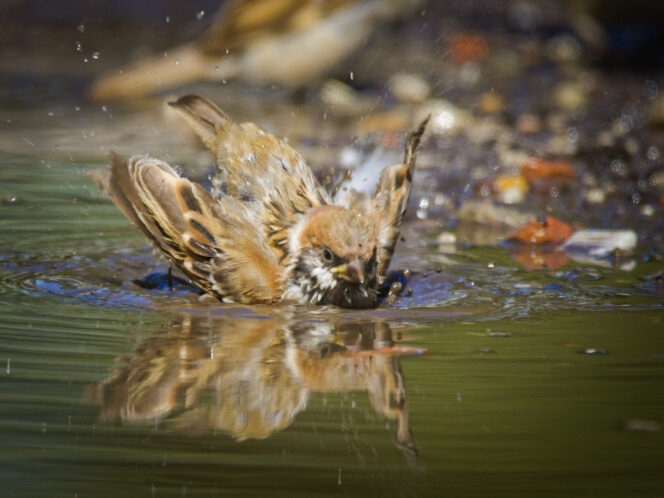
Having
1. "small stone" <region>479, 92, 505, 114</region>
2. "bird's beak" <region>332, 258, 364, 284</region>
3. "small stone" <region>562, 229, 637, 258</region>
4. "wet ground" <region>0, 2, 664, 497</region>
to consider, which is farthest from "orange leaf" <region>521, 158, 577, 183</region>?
"bird's beak" <region>332, 258, 364, 284</region>

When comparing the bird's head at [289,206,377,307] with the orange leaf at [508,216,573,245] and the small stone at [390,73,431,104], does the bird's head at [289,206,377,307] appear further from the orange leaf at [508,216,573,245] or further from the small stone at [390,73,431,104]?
the small stone at [390,73,431,104]

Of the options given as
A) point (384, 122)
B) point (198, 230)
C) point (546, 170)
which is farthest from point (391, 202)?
point (384, 122)

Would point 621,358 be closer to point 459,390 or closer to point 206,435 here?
point 459,390

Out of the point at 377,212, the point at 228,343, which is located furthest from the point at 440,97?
the point at 228,343

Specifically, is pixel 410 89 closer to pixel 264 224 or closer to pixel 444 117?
pixel 444 117

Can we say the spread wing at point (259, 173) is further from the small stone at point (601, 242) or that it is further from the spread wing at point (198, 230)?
the small stone at point (601, 242)

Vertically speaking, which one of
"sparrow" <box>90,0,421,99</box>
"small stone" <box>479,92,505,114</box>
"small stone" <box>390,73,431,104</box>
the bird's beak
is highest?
"sparrow" <box>90,0,421,99</box>
